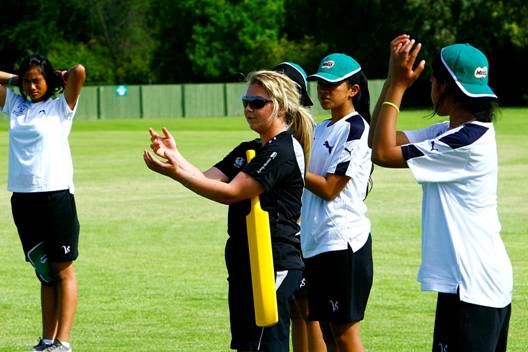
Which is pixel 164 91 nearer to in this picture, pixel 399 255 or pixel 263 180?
pixel 399 255

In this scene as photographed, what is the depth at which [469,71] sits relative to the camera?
16.5 ft

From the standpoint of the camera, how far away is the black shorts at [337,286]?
21.1 ft

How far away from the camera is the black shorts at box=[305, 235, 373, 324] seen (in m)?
6.42

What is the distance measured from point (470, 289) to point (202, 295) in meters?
5.61

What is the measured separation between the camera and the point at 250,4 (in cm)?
8875

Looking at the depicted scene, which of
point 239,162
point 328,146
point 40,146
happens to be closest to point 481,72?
point 239,162

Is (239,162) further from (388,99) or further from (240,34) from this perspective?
(240,34)

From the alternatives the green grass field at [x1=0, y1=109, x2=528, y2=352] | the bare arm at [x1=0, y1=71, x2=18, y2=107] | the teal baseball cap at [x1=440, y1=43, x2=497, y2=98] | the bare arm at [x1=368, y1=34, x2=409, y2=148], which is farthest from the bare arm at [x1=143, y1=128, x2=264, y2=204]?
the green grass field at [x1=0, y1=109, x2=528, y2=352]

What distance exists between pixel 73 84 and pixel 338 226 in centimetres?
243

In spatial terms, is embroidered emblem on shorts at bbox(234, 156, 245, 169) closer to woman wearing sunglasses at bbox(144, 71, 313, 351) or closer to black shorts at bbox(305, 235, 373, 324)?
woman wearing sunglasses at bbox(144, 71, 313, 351)

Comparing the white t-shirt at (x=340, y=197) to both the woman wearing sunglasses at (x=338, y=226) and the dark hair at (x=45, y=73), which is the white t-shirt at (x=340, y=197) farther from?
the dark hair at (x=45, y=73)

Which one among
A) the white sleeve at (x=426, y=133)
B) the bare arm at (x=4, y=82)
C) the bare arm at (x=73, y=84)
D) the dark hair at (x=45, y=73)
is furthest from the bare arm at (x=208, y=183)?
the bare arm at (x=4, y=82)

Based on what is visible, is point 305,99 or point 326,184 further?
point 305,99

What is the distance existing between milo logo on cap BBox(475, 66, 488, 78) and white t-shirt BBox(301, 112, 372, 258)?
1433 mm
